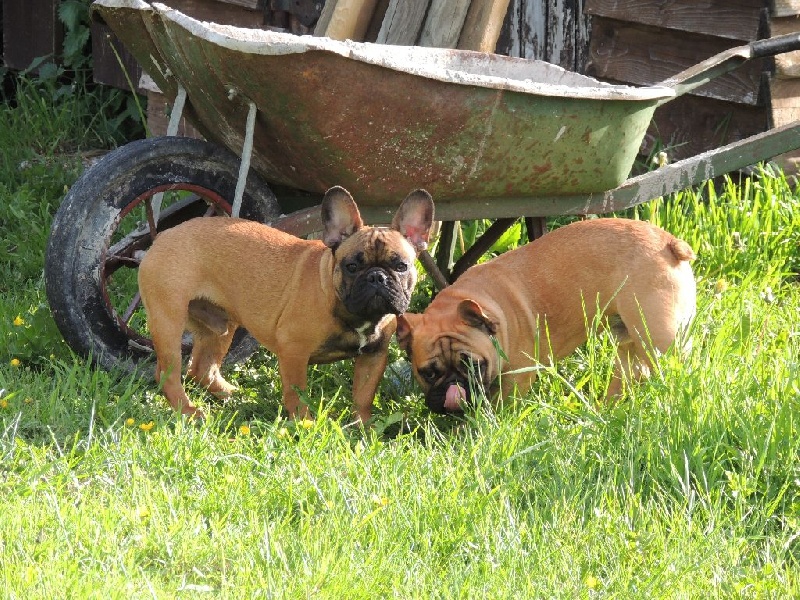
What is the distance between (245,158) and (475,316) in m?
1.01

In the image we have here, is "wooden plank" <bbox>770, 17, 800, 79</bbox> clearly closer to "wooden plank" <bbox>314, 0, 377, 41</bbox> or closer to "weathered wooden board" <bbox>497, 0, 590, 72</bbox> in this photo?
"weathered wooden board" <bbox>497, 0, 590, 72</bbox>

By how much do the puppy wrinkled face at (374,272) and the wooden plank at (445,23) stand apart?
1891 millimetres

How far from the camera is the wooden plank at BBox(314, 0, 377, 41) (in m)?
5.65

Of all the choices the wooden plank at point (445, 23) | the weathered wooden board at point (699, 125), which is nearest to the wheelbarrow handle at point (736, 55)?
the weathered wooden board at point (699, 125)

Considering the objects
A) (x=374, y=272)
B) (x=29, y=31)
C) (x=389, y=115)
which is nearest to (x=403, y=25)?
(x=389, y=115)

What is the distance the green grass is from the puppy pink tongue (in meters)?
0.10

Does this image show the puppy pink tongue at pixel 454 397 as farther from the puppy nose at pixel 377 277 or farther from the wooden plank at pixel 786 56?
the wooden plank at pixel 786 56

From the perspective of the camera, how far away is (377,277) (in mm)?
3824

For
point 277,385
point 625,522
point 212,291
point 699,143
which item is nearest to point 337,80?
point 212,291

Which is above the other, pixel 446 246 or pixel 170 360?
pixel 446 246

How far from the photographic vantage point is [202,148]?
4.34 metres

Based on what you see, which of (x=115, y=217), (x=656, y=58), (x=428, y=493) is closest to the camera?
(x=428, y=493)

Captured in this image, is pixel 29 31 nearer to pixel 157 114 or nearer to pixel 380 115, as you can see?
pixel 157 114

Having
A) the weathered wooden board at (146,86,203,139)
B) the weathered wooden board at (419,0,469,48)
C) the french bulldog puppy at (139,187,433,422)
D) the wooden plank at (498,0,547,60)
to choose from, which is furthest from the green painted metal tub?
the weathered wooden board at (146,86,203,139)
